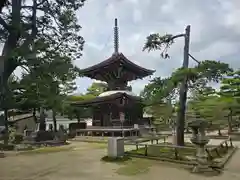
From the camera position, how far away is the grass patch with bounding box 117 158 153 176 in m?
10.1

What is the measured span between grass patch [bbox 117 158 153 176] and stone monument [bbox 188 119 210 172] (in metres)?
2.07

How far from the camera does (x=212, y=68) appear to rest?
45.3ft

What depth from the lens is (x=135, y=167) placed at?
1101 centimetres

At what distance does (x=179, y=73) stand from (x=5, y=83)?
345 inches

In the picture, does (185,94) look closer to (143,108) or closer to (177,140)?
(177,140)

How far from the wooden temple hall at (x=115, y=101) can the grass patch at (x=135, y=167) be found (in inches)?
584

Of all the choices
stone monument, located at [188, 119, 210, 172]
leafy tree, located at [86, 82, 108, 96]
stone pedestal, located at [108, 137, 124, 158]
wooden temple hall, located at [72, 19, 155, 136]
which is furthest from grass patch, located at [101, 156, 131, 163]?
leafy tree, located at [86, 82, 108, 96]

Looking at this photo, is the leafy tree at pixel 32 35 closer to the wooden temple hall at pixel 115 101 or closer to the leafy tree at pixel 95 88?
the wooden temple hall at pixel 115 101

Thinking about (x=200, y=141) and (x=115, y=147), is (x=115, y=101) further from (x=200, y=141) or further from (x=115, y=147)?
(x=200, y=141)

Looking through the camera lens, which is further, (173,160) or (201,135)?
(173,160)

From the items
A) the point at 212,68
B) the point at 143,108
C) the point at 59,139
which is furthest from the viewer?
the point at 143,108

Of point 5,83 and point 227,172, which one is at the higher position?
point 5,83

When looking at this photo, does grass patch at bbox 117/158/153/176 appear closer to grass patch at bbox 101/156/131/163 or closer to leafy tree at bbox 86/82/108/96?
grass patch at bbox 101/156/131/163

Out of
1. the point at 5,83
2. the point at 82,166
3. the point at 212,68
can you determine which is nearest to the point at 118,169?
the point at 82,166
